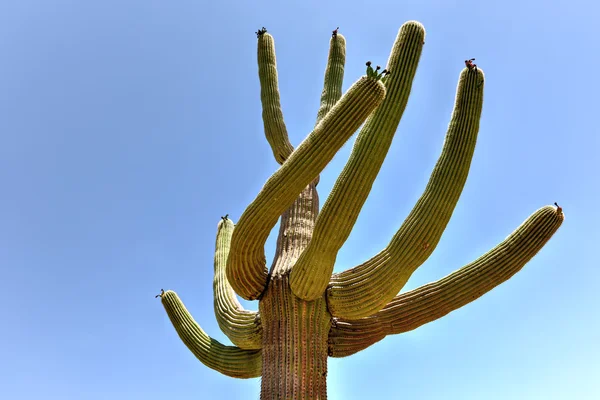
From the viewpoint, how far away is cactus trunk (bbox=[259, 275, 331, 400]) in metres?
6.32

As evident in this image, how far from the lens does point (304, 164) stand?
548cm

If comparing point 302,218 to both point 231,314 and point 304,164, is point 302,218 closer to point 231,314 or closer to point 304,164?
point 231,314

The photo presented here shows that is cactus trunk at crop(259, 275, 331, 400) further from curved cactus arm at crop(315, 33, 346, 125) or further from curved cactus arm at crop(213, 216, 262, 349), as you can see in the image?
curved cactus arm at crop(315, 33, 346, 125)

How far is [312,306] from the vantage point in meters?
6.63

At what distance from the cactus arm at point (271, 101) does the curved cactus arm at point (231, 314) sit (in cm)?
137

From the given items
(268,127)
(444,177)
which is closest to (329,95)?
(268,127)

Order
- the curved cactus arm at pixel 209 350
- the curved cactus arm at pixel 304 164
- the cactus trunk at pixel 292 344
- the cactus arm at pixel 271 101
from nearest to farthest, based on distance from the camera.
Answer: the curved cactus arm at pixel 304 164 < the cactus trunk at pixel 292 344 < the curved cactus arm at pixel 209 350 < the cactus arm at pixel 271 101

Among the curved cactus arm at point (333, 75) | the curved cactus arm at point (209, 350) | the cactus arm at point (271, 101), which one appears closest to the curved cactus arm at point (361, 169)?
the curved cactus arm at point (209, 350)

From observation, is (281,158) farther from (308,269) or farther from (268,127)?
(308,269)

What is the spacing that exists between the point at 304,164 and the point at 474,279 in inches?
96.9

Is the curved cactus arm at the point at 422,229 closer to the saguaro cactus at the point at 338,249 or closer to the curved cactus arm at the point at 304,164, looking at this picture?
the saguaro cactus at the point at 338,249

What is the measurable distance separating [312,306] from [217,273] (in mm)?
1756

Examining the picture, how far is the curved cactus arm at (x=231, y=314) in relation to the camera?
701 centimetres

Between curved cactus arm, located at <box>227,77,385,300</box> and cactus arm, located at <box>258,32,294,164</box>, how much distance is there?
2.26 meters
